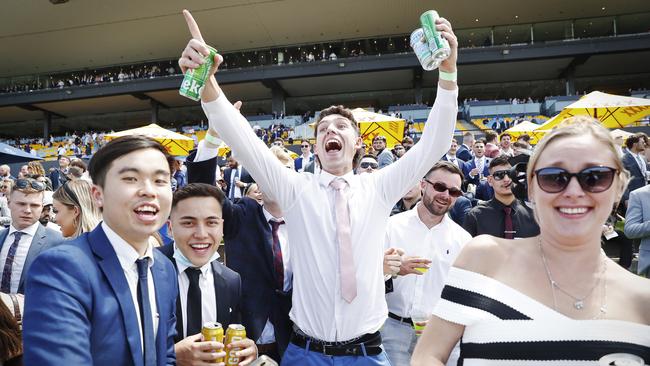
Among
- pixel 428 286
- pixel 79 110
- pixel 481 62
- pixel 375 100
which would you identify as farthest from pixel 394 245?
pixel 79 110

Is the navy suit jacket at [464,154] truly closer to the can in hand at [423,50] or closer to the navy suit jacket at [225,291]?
the can in hand at [423,50]

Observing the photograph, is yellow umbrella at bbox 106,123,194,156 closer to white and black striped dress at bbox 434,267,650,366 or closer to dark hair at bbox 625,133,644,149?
dark hair at bbox 625,133,644,149

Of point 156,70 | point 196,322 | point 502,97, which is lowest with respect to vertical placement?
point 196,322

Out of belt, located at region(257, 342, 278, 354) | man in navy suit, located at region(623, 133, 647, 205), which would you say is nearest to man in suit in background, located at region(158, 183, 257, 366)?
belt, located at region(257, 342, 278, 354)

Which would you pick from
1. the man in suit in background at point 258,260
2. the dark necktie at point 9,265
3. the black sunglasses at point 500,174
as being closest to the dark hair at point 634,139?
the black sunglasses at point 500,174

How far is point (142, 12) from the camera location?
26219 millimetres

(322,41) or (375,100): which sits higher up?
(322,41)

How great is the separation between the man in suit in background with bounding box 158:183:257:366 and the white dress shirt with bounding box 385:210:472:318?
4.10 ft

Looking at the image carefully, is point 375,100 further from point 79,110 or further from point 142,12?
point 79,110

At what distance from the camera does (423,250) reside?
3195 mm

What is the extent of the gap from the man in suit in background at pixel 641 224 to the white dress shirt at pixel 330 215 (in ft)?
10.1

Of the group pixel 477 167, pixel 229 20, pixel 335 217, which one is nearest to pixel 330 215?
pixel 335 217

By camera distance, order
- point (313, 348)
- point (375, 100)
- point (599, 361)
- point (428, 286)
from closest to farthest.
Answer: point (599, 361) < point (313, 348) < point (428, 286) < point (375, 100)

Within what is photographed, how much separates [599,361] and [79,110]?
3920 centimetres
